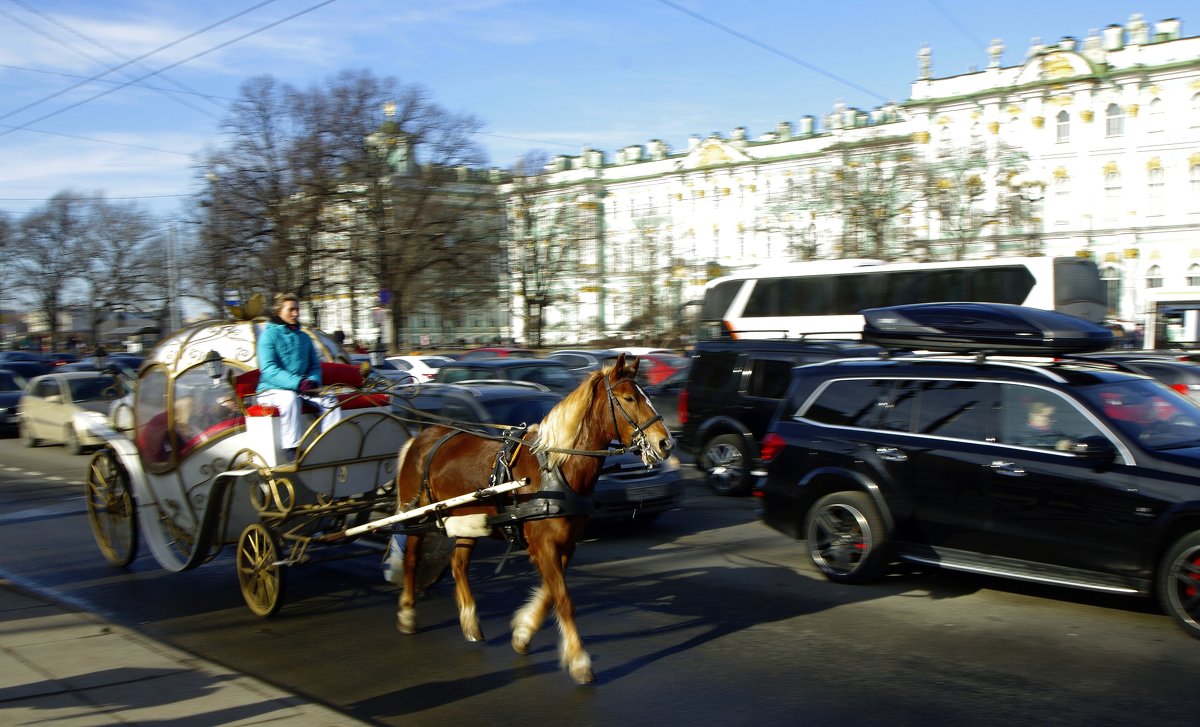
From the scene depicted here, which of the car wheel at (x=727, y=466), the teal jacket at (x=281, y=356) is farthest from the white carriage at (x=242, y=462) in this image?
the car wheel at (x=727, y=466)

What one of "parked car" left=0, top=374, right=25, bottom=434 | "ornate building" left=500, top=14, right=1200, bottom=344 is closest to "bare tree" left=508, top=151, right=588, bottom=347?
"ornate building" left=500, top=14, right=1200, bottom=344

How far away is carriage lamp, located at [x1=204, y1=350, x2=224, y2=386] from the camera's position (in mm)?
8633

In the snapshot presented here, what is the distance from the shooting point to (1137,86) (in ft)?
197

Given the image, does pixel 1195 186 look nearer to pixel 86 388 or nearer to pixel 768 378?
pixel 768 378

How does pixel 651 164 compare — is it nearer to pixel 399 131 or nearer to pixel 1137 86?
pixel 1137 86

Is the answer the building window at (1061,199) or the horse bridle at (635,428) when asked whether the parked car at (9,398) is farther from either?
the building window at (1061,199)

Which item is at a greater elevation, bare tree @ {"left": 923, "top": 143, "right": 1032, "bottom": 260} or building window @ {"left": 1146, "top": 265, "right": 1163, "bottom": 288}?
bare tree @ {"left": 923, "top": 143, "right": 1032, "bottom": 260}

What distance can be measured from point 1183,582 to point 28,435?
24377 mm

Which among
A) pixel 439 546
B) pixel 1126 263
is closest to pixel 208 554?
pixel 439 546

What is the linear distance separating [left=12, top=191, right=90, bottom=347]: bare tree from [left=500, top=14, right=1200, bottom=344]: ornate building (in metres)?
36.5

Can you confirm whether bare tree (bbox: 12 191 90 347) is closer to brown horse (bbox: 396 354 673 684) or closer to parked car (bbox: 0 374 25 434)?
parked car (bbox: 0 374 25 434)

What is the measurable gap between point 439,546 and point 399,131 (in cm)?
3744

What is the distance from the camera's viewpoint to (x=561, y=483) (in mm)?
6586

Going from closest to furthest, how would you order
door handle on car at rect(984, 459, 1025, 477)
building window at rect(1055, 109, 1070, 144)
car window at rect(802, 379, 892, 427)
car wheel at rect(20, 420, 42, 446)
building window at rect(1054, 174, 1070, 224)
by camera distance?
door handle on car at rect(984, 459, 1025, 477) → car window at rect(802, 379, 892, 427) → car wheel at rect(20, 420, 42, 446) → building window at rect(1055, 109, 1070, 144) → building window at rect(1054, 174, 1070, 224)
